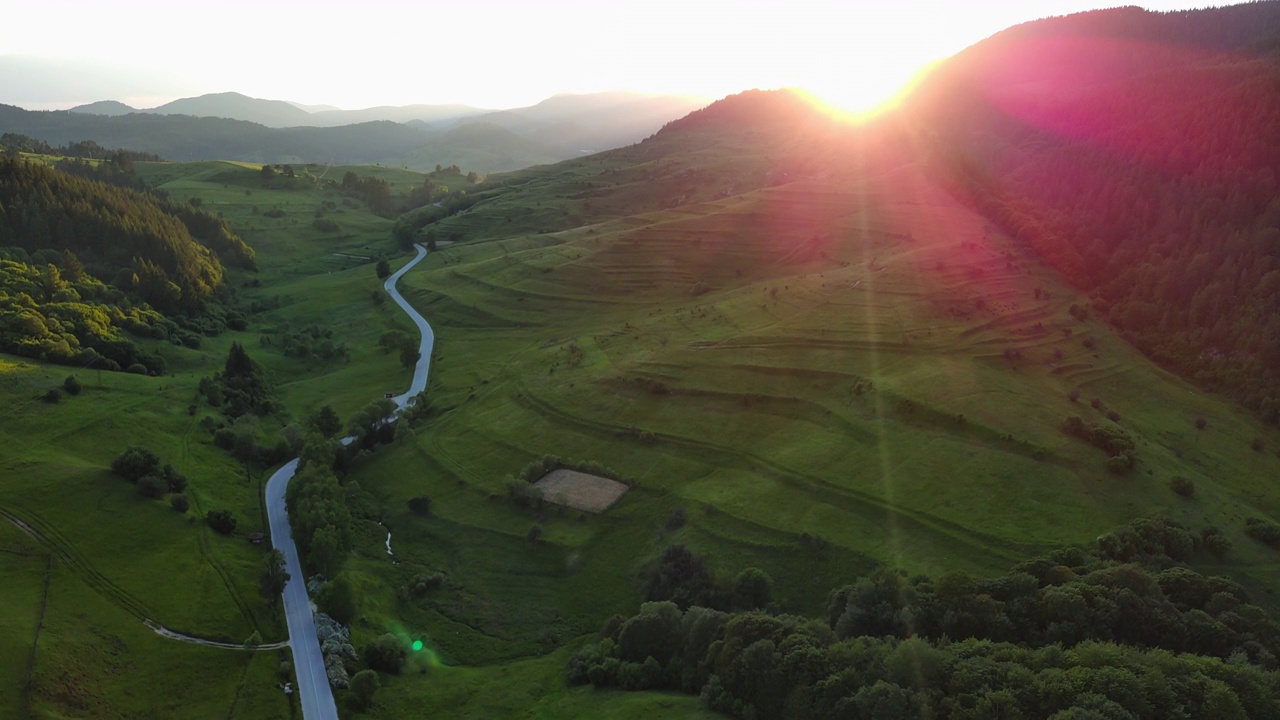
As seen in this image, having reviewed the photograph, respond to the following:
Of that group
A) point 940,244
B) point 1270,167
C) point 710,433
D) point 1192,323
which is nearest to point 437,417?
point 710,433

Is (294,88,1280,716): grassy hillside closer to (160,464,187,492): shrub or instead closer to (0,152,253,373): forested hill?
(160,464,187,492): shrub

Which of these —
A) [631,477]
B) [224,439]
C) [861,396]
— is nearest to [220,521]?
→ [224,439]

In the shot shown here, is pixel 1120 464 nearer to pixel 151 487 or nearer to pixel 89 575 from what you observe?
pixel 89 575

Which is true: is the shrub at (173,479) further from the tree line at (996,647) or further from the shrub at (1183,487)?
the shrub at (1183,487)

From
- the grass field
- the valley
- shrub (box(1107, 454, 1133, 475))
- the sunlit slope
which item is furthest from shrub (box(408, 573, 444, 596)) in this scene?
shrub (box(1107, 454, 1133, 475))

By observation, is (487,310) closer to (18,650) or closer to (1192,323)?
(18,650)

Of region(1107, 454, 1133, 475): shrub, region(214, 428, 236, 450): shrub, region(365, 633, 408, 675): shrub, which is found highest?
region(214, 428, 236, 450): shrub

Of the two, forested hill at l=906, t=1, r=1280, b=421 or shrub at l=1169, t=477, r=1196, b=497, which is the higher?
forested hill at l=906, t=1, r=1280, b=421
